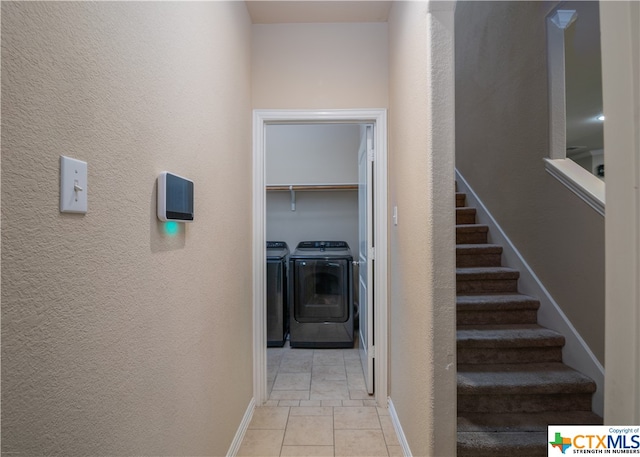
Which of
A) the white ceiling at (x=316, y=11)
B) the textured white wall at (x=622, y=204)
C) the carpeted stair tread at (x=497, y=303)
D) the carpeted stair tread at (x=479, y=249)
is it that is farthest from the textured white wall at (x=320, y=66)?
the textured white wall at (x=622, y=204)

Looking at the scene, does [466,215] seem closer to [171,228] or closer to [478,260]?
[478,260]

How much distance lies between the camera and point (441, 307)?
1.22 meters

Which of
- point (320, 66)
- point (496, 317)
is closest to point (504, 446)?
point (496, 317)

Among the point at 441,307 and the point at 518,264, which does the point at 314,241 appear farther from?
the point at 441,307

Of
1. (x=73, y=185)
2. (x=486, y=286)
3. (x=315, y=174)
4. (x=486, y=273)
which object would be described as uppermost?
(x=315, y=174)

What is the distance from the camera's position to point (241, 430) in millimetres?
1757

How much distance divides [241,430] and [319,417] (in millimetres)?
510

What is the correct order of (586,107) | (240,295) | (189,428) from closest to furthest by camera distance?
(189,428) → (240,295) → (586,107)

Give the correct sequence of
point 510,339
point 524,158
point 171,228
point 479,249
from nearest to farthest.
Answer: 1. point 171,228
2. point 510,339
3. point 524,158
4. point 479,249

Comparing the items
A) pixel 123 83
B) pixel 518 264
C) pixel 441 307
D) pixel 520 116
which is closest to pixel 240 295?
pixel 441 307

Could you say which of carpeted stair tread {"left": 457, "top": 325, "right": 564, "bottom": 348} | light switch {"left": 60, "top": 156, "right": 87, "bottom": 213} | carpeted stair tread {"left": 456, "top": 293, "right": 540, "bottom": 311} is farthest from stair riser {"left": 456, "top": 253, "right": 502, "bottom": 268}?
light switch {"left": 60, "top": 156, "right": 87, "bottom": 213}

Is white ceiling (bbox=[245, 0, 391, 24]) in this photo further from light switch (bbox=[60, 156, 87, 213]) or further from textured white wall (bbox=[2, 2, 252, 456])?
light switch (bbox=[60, 156, 87, 213])

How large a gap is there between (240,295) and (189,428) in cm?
76

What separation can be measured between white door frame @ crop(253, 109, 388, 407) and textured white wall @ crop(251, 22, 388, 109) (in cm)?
7
